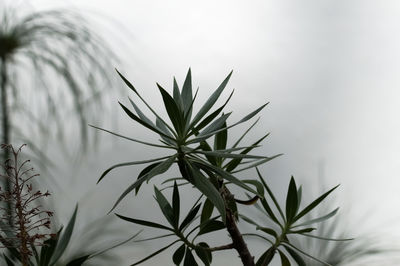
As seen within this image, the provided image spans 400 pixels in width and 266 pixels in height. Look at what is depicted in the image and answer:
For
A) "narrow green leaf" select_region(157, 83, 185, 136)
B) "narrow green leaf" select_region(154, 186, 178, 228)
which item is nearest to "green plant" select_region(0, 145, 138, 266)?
"narrow green leaf" select_region(154, 186, 178, 228)

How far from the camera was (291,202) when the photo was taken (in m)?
0.73

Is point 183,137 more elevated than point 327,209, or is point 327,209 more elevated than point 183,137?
point 327,209

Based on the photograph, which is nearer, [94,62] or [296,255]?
[296,255]

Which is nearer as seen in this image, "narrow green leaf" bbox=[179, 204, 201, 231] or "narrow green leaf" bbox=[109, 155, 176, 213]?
"narrow green leaf" bbox=[109, 155, 176, 213]

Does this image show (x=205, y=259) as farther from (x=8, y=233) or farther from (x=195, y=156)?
(x=8, y=233)

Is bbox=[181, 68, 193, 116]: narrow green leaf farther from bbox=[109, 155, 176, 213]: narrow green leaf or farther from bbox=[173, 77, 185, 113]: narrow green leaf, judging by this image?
bbox=[109, 155, 176, 213]: narrow green leaf

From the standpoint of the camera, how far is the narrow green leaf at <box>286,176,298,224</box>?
2.35 ft

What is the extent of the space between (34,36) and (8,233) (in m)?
1.02

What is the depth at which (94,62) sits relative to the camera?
1521 mm

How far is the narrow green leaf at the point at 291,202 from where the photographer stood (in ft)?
2.35

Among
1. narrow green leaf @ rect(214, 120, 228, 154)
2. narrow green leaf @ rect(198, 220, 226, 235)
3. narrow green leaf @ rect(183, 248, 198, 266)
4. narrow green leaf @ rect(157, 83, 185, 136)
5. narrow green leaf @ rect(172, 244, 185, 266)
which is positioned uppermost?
narrow green leaf @ rect(214, 120, 228, 154)

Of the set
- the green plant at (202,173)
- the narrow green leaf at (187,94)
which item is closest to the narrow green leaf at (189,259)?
the green plant at (202,173)

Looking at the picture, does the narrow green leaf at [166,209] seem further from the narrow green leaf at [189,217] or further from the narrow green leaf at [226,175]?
the narrow green leaf at [226,175]

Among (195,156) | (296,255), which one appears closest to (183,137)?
(195,156)
